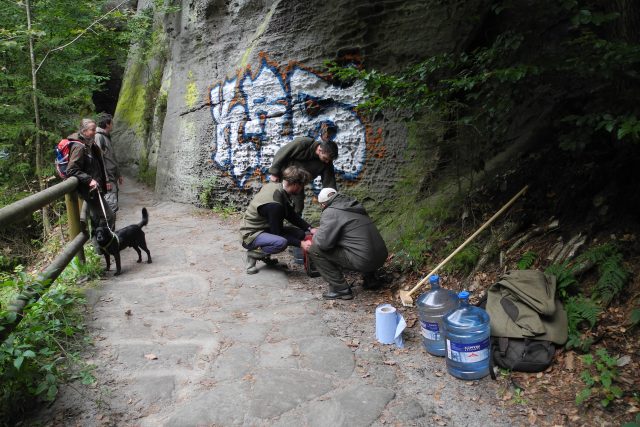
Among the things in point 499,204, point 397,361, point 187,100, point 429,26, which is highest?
point 429,26

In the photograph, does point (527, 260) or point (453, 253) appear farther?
point (453, 253)

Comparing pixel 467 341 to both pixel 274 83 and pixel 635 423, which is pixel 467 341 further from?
pixel 274 83

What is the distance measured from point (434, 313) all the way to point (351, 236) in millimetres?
1283

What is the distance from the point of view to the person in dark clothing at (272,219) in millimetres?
5570

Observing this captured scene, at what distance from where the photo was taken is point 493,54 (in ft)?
12.2

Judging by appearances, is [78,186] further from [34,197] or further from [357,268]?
[357,268]

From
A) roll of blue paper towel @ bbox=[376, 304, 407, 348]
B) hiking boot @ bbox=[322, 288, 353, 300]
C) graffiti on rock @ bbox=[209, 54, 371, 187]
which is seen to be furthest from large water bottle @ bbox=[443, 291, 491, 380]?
graffiti on rock @ bbox=[209, 54, 371, 187]

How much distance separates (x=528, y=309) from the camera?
3.50 meters

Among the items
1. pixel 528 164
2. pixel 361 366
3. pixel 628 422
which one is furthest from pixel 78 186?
pixel 628 422

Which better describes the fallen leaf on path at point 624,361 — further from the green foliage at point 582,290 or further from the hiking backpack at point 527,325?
the hiking backpack at point 527,325

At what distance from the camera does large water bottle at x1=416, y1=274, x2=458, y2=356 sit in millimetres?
3713

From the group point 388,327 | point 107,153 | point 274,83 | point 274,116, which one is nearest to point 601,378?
point 388,327

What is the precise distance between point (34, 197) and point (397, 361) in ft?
10.6

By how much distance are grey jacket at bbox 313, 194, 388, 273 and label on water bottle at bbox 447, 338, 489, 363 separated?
5.42 feet
